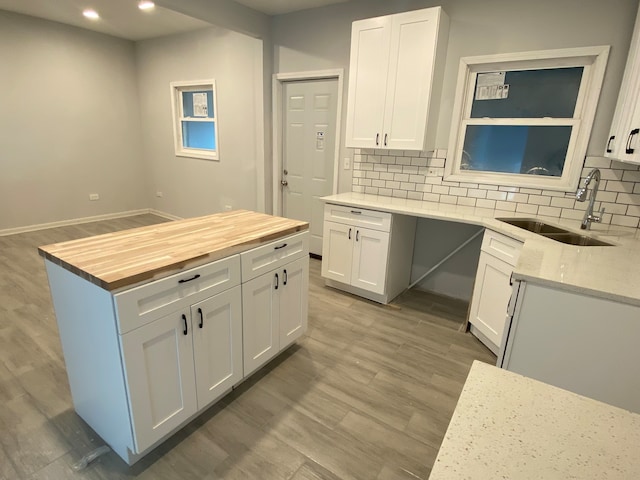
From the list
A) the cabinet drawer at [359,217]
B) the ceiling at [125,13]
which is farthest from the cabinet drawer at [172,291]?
the ceiling at [125,13]

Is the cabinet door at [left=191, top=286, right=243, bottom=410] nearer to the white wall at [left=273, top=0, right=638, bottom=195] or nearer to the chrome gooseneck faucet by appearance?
the chrome gooseneck faucet

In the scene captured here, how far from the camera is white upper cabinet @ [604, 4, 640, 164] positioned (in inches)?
74.3

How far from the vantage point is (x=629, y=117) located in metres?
2.02

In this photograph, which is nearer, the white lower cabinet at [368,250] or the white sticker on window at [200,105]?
the white lower cabinet at [368,250]

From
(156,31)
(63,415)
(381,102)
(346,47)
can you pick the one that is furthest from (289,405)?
(156,31)

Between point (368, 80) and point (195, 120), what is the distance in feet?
10.5

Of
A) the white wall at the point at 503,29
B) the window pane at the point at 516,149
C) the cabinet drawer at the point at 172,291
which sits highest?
the white wall at the point at 503,29

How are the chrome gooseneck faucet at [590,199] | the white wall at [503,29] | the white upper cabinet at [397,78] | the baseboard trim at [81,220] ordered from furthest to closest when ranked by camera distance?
the baseboard trim at [81,220] → the white upper cabinet at [397,78] → the white wall at [503,29] → the chrome gooseneck faucet at [590,199]

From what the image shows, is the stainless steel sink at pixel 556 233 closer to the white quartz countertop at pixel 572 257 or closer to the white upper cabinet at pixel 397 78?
the white quartz countertop at pixel 572 257

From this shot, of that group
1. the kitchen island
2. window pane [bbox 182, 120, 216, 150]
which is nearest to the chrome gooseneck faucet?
the kitchen island

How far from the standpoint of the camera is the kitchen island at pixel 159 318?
4.45 ft

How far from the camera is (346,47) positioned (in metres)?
3.53

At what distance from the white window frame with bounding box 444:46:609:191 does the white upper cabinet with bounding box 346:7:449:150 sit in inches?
8.4

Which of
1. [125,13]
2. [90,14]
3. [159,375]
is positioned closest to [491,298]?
[159,375]
